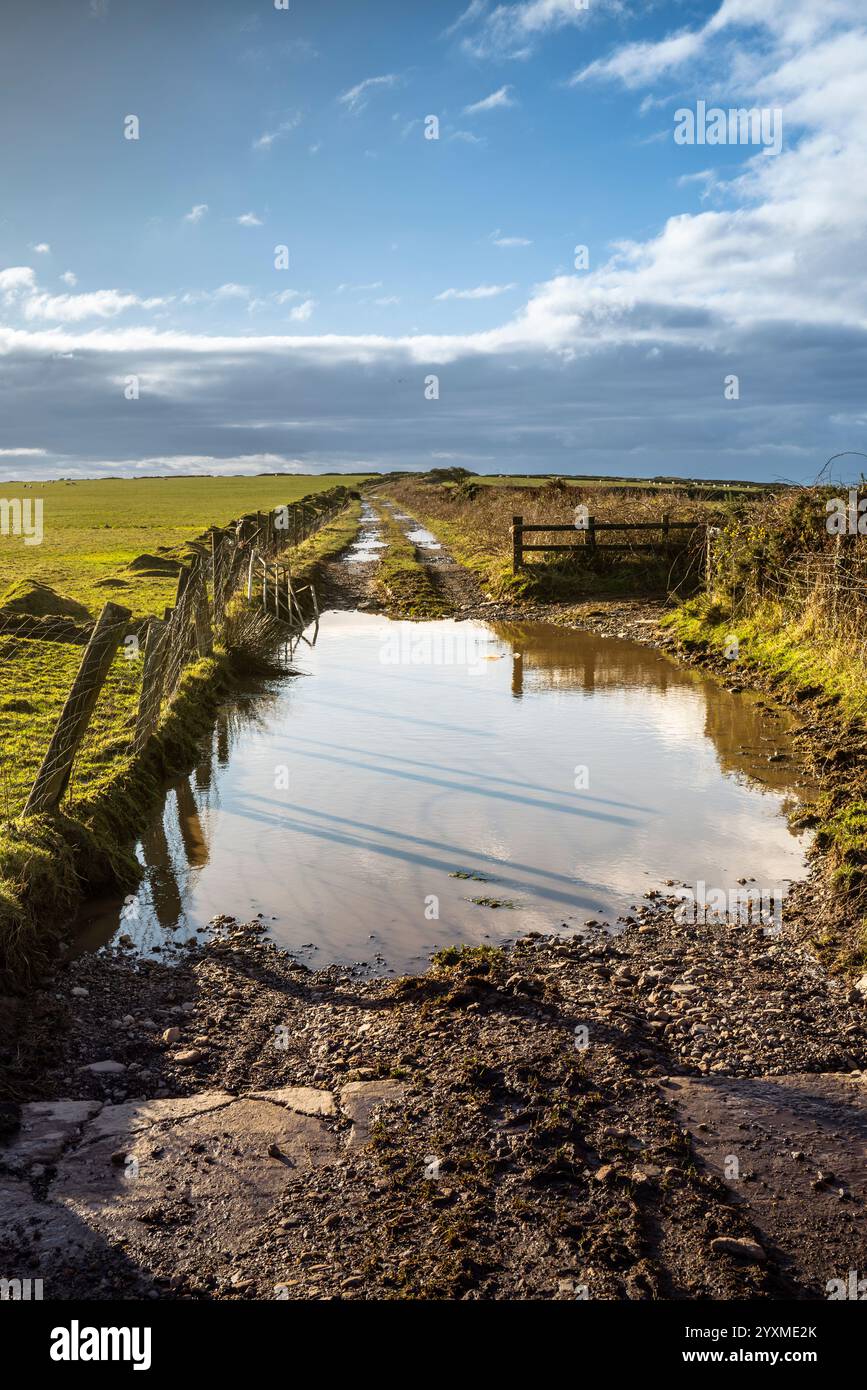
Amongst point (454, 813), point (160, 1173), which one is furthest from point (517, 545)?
point (160, 1173)

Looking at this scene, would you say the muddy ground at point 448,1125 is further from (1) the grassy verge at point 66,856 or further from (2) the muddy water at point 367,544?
(2) the muddy water at point 367,544

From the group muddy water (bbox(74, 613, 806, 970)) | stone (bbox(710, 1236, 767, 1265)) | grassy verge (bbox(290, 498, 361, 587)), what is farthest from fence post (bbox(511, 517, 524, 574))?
stone (bbox(710, 1236, 767, 1265))

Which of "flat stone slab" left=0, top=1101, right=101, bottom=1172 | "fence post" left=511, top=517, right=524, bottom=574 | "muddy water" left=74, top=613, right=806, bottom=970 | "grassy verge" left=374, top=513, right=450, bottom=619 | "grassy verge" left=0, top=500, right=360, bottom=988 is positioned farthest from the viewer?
"fence post" left=511, top=517, right=524, bottom=574

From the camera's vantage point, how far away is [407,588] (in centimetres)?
2692

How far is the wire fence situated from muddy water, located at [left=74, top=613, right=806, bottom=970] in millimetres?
1005

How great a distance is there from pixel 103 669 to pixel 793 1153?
19.2 feet

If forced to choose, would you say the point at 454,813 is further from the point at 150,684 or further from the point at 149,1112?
the point at 149,1112

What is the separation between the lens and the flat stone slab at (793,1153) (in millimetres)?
3885

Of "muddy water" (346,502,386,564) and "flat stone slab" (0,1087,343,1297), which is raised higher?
"muddy water" (346,502,386,564)

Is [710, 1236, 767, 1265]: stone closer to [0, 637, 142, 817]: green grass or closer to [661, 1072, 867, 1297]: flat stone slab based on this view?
[661, 1072, 867, 1297]: flat stone slab

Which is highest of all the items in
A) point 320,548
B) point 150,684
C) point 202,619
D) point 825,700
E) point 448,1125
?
point 320,548

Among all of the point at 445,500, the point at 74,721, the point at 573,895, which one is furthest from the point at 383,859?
the point at 445,500

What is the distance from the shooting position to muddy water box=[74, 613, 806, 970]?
7426 millimetres
